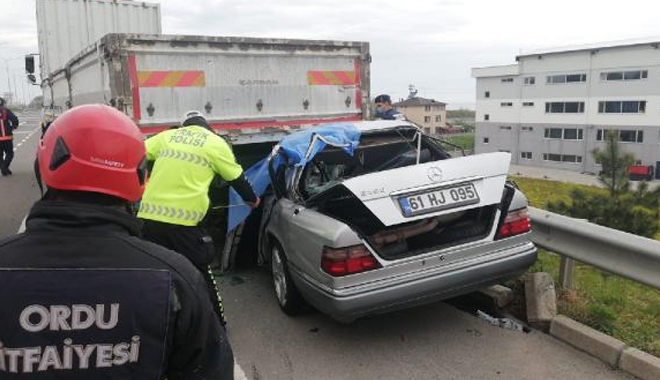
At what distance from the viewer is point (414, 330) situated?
4195mm

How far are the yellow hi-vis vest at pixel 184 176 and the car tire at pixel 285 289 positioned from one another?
883 millimetres

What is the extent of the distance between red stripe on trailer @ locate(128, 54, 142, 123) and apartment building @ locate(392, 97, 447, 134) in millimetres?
84918

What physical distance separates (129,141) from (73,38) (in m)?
11.8

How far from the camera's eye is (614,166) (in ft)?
49.2

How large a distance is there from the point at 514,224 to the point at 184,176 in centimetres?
243

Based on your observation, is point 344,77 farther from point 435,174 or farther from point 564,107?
point 564,107

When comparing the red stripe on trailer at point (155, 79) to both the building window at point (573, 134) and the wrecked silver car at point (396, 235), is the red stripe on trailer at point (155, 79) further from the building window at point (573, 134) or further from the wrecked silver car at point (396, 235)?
the building window at point (573, 134)

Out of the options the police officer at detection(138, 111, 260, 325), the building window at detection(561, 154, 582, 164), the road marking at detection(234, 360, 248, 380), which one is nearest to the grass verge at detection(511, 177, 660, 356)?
the road marking at detection(234, 360, 248, 380)

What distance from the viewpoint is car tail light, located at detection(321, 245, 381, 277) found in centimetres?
364

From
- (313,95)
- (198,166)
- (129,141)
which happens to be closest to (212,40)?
(313,95)

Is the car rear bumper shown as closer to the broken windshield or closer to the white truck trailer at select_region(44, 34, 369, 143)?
the broken windshield

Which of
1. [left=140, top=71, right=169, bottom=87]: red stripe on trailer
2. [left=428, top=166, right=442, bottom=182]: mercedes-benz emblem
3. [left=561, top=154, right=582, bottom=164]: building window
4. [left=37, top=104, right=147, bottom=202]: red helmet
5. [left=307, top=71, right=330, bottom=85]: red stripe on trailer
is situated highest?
[left=307, top=71, right=330, bottom=85]: red stripe on trailer

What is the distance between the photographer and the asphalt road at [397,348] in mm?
3545

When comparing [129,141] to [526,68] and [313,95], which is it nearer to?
[313,95]
